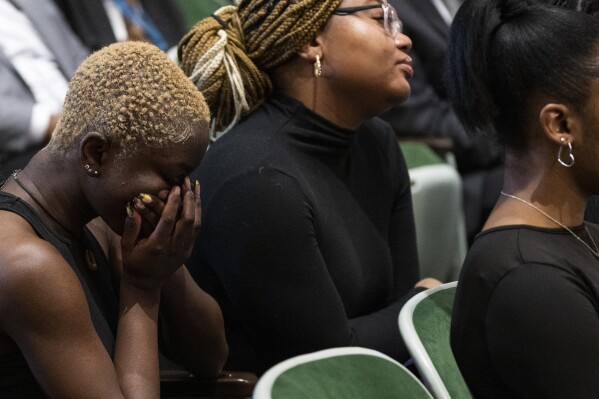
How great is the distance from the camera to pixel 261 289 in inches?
81.6

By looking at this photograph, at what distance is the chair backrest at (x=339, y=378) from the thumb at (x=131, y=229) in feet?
1.23

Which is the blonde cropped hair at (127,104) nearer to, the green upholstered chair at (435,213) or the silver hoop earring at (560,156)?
the silver hoop earring at (560,156)

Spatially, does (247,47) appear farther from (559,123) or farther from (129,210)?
(559,123)

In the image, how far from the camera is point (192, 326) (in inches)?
75.6

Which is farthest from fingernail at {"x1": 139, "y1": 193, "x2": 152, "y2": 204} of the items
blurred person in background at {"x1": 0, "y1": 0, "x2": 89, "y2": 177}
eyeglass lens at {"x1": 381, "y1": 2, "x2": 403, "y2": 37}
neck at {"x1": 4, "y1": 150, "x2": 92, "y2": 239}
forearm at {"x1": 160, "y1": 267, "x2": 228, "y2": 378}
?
blurred person in background at {"x1": 0, "y1": 0, "x2": 89, "y2": 177}

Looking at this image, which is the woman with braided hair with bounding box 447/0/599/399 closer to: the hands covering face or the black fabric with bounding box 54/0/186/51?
the hands covering face

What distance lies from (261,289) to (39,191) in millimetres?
600

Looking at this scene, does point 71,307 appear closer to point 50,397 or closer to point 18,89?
point 50,397

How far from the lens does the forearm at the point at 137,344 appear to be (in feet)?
5.36

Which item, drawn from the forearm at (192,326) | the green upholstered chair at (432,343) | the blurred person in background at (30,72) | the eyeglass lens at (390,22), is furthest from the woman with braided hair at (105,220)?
the blurred person in background at (30,72)

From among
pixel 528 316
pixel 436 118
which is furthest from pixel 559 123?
pixel 436 118

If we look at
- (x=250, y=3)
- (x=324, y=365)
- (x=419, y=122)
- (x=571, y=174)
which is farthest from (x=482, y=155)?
(x=324, y=365)

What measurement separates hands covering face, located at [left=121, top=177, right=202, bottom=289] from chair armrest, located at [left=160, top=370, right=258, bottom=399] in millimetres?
289

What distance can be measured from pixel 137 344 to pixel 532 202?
728 mm
